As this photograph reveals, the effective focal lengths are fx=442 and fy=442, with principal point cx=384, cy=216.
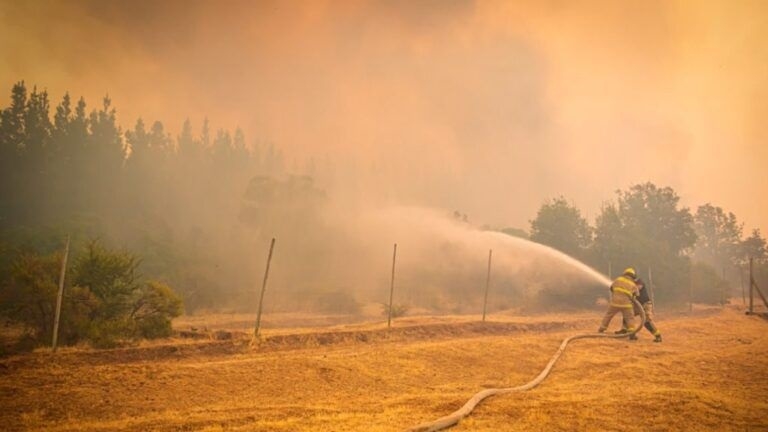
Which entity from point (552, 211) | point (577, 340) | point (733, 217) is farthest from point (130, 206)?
point (733, 217)

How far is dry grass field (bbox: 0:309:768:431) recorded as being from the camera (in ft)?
30.4

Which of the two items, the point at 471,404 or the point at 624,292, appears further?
the point at 624,292

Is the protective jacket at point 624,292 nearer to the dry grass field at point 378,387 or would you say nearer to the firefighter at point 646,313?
the firefighter at point 646,313

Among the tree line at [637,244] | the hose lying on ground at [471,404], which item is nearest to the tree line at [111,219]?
the hose lying on ground at [471,404]

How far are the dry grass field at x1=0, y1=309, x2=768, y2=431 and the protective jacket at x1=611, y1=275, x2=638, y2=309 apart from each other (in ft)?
9.23

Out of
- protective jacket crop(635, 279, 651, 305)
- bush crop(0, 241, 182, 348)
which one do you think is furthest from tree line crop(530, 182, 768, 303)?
bush crop(0, 241, 182, 348)

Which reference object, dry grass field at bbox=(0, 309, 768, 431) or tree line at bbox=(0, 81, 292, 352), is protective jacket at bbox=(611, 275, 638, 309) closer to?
dry grass field at bbox=(0, 309, 768, 431)

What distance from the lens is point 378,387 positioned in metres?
13.0

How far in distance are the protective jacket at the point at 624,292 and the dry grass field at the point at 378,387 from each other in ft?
9.23

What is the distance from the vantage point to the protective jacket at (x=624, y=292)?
21906 mm

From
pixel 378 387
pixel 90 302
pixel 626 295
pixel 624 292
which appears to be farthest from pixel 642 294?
pixel 90 302

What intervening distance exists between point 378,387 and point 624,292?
1507cm

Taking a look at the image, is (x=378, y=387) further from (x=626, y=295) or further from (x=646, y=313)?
(x=646, y=313)

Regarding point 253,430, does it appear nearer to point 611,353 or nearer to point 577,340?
point 611,353
